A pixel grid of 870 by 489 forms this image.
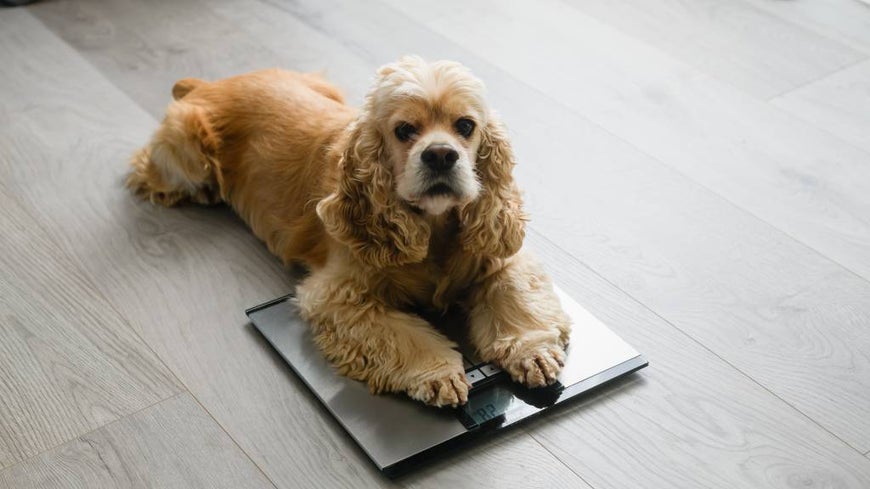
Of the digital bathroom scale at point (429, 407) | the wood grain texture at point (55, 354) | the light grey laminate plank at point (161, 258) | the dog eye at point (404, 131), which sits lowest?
the wood grain texture at point (55, 354)

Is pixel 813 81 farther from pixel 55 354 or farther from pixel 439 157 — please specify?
pixel 55 354

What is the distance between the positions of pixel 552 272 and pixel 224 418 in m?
0.98

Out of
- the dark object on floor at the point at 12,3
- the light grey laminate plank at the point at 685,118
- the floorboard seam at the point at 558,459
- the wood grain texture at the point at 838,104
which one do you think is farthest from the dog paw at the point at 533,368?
the dark object on floor at the point at 12,3

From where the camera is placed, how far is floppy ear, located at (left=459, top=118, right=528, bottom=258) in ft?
7.47

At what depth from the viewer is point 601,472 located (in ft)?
6.93

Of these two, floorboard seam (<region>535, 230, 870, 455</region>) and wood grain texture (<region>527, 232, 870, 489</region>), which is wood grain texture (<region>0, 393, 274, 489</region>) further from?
floorboard seam (<region>535, 230, 870, 455</region>)

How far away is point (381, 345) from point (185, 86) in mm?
1260

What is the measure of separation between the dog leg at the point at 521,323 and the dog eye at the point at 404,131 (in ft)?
1.44

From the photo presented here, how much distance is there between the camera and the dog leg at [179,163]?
285 centimetres

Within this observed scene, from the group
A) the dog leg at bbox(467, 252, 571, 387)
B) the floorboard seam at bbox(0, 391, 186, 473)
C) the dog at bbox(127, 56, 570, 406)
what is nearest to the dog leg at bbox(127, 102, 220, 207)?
the dog at bbox(127, 56, 570, 406)

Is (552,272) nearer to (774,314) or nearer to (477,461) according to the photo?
(774,314)

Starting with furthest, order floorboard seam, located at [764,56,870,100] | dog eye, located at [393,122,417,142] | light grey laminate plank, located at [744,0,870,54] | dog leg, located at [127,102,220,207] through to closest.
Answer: light grey laminate plank, located at [744,0,870,54] → floorboard seam, located at [764,56,870,100] → dog leg, located at [127,102,220,207] → dog eye, located at [393,122,417,142]

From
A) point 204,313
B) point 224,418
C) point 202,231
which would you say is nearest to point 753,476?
point 224,418

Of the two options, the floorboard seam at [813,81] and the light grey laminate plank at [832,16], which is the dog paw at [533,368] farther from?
the light grey laminate plank at [832,16]
